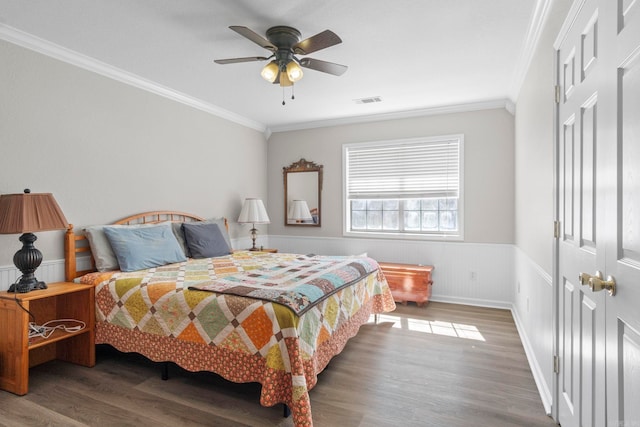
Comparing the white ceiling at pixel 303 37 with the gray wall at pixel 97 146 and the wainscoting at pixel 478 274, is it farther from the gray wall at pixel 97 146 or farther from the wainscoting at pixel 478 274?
the wainscoting at pixel 478 274

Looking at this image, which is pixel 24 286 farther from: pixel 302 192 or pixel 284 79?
pixel 302 192

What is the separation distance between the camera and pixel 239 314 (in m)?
2.14

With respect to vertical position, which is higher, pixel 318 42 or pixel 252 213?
pixel 318 42

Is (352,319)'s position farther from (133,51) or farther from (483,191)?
(133,51)

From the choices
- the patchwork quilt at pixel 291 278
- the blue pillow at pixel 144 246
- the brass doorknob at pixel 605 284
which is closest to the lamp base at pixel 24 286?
the blue pillow at pixel 144 246

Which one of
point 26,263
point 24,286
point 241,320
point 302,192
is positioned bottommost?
point 241,320

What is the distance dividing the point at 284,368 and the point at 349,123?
12.8 ft

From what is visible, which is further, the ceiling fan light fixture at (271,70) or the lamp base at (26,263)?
the ceiling fan light fixture at (271,70)

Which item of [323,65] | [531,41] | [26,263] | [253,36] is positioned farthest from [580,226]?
[26,263]

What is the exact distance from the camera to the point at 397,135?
4859 millimetres

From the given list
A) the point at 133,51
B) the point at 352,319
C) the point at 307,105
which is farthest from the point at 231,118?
the point at 352,319

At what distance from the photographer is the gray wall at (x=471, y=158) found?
14.1 feet

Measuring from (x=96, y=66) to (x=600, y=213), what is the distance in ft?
12.6

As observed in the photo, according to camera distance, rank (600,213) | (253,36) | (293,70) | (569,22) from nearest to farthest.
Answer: (600,213)
(569,22)
(253,36)
(293,70)
